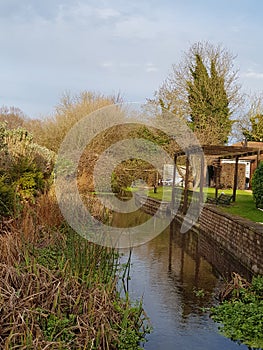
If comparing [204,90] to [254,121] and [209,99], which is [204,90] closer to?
[209,99]

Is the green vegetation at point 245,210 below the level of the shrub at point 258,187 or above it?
below

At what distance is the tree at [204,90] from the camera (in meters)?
27.1

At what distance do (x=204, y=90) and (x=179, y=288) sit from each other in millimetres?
22060

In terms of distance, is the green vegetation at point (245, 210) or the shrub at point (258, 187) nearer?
the green vegetation at point (245, 210)

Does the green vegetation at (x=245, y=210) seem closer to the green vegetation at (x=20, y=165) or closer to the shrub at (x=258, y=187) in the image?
the shrub at (x=258, y=187)

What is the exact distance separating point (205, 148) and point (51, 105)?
46.0ft

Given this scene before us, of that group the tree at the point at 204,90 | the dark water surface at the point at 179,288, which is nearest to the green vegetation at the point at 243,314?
the dark water surface at the point at 179,288

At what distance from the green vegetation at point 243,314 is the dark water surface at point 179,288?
5.4 inches

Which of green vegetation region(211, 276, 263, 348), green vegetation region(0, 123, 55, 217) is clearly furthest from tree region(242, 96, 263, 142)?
green vegetation region(211, 276, 263, 348)

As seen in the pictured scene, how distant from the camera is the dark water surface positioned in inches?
204

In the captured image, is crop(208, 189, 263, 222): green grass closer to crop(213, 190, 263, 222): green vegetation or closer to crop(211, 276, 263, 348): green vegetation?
crop(213, 190, 263, 222): green vegetation

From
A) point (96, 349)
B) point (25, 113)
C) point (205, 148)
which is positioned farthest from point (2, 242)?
point (25, 113)

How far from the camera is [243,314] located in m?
5.66

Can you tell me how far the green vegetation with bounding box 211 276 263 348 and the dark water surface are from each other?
137 millimetres
